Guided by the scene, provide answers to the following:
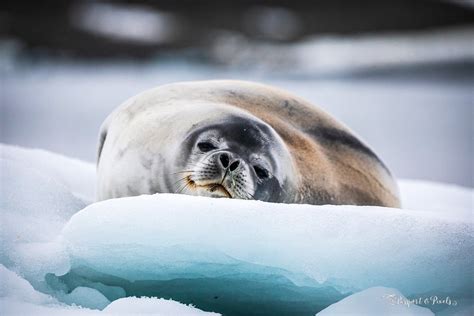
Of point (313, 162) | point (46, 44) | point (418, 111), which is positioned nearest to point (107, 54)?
point (46, 44)

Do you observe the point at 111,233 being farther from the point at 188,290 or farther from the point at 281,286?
the point at 281,286

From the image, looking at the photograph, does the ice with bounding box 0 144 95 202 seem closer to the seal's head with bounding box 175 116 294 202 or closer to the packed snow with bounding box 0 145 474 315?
the seal's head with bounding box 175 116 294 202

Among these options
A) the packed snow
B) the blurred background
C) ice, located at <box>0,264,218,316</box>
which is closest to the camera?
ice, located at <box>0,264,218,316</box>

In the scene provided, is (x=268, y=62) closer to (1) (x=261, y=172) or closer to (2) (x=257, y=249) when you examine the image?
(1) (x=261, y=172)

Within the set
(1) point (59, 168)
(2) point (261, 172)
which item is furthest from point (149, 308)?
(1) point (59, 168)

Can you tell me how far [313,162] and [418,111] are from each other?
22.0 feet

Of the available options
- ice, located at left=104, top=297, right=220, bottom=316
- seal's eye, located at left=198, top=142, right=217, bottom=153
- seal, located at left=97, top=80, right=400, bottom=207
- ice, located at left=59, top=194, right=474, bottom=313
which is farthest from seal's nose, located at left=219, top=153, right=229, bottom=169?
ice, located at left=104, top=297, right=220, bottom=316

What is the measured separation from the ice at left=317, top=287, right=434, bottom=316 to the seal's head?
544 millimetres

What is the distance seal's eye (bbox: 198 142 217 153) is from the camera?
2.46 m

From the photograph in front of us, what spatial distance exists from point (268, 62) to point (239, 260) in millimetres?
11707

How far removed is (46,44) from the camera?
13734 millimetres

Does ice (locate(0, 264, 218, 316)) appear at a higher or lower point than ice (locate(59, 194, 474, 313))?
lower

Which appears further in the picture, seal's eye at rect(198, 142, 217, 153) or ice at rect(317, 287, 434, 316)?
seal's eye at rect(198, 142, 217, 153)

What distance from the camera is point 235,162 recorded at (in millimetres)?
2332
